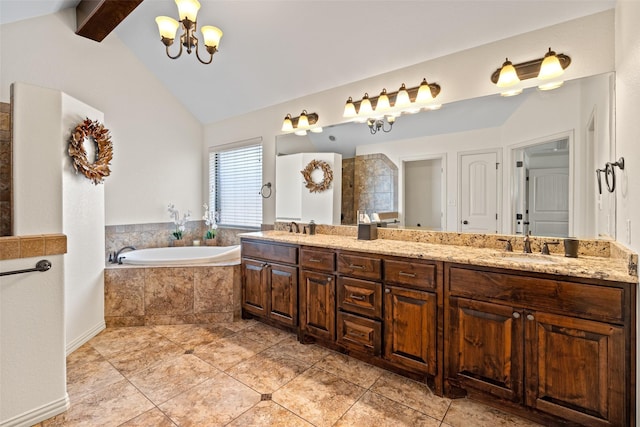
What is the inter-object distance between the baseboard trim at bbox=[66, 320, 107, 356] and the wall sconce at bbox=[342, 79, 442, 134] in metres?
3.14

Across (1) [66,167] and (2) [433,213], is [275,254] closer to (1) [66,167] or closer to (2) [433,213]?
(2) [433,213]

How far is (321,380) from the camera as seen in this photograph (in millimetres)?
2129

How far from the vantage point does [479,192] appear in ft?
7.71

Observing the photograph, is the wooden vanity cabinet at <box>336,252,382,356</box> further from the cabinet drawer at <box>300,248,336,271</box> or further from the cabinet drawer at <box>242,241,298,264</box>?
the cabinet drawer at <box>242,241,298,264</box>

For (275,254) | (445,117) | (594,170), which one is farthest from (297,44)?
(594,170)

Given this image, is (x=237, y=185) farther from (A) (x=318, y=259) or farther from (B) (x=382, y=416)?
(B) (x=382, y=416)

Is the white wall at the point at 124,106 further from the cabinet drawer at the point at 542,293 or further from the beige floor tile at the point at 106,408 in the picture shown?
the cabinet drawer at the point at 542,293

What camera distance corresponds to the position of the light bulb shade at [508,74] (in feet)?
6.93

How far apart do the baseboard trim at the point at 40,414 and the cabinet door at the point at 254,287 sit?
1519mm

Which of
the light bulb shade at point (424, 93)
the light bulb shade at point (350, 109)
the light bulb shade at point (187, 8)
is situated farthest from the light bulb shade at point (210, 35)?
the light bulb shade at point (424, 93)

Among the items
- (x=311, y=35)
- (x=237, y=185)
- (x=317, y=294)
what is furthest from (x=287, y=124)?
(x=317, y=294)

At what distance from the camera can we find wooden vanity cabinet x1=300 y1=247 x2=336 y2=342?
246cm

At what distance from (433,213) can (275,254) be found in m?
1.47

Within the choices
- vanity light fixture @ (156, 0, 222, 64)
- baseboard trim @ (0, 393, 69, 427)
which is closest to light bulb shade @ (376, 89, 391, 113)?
vanity light fixture @ (156, 0, 222, 64)
